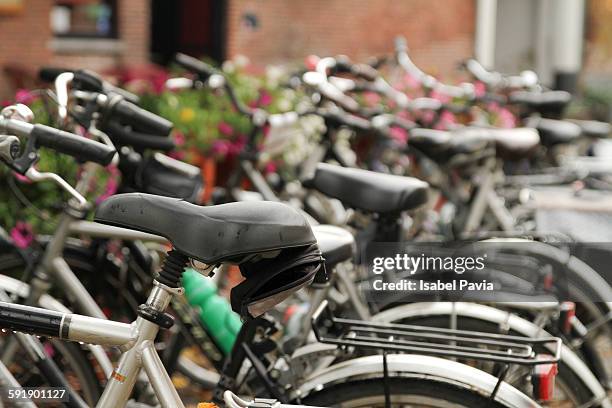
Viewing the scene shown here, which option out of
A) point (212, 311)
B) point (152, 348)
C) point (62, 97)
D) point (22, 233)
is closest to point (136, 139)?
point (62, 97)

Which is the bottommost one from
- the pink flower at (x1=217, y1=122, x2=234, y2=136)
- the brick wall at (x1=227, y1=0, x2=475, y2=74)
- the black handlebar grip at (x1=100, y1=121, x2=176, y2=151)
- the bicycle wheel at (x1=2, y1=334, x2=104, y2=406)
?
the bicycle wheel at (x1=2, y1=334, x2=104, y2=406)

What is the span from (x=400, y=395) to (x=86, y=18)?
1091 centimetres

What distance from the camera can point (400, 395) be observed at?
248 cm

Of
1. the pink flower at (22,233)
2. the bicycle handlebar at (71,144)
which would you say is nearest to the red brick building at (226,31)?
the pink flower at (22,233)

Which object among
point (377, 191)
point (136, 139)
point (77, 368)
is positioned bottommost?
point (77, 368)

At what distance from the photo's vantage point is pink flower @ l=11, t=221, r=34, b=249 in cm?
423

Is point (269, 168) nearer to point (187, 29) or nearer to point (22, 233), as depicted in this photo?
point (22, 233)

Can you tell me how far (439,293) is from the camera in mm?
2504

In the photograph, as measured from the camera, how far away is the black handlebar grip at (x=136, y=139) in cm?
341

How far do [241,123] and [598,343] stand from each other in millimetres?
3393

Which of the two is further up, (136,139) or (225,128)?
(225,128)

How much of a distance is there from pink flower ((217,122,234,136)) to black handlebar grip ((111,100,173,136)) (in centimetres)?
325

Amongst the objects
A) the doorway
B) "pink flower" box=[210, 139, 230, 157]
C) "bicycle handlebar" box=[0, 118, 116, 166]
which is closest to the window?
the doorway

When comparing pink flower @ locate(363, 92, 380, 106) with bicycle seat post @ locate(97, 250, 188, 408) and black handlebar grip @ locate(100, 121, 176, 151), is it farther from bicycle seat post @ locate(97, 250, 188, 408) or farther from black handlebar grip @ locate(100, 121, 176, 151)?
bicycle seat post @ locate(97, 250, 188, 408)
